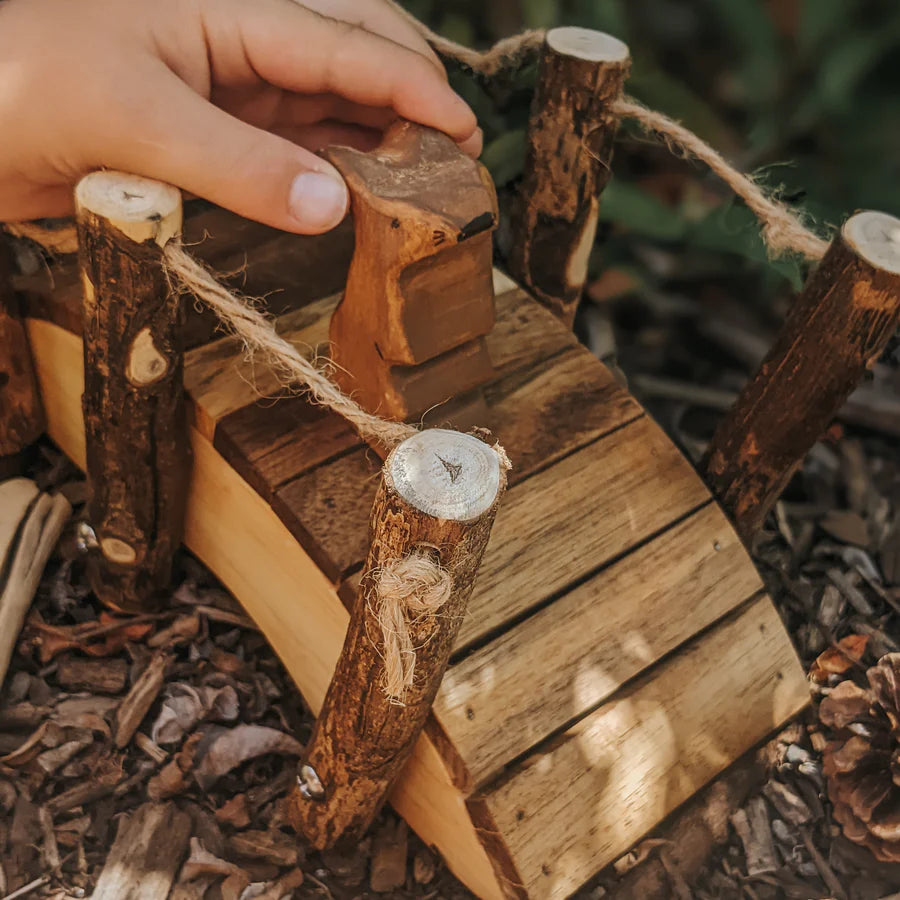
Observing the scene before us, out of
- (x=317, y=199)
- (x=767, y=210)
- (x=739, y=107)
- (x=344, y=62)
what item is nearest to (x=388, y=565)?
(x=317, y=199)

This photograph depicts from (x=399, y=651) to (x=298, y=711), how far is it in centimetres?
79

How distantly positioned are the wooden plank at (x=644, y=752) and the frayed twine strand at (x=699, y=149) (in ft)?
2.18

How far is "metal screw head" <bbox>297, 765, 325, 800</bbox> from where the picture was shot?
4.99 ft

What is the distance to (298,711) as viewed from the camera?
6.14 feet

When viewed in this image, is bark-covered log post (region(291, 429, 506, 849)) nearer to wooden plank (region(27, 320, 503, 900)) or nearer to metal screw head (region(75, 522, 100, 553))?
wooden plank (region(27, 320, 503, 900))

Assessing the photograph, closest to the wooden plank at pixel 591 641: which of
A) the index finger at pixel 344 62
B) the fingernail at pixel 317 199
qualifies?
the fingernail at pixel 317 199

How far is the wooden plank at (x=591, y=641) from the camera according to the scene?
1.46m

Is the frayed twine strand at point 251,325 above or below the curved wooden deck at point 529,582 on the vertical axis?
above

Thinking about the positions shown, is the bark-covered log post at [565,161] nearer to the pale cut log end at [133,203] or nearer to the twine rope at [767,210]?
the twine rope at [767,210]

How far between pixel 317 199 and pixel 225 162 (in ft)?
0.43

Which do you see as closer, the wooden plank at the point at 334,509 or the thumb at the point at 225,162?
the thumb at the point at 225,162

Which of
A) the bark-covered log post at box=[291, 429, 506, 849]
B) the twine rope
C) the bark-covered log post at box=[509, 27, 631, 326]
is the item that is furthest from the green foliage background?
the bark-covered log post at box=[291, 429, 506, 849]

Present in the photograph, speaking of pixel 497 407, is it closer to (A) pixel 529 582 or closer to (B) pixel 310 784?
(A) pixel 529 582

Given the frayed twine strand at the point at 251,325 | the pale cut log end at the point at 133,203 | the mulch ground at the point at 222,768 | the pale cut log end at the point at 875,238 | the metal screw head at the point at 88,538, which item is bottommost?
the mulch ground at the point at 222,768
